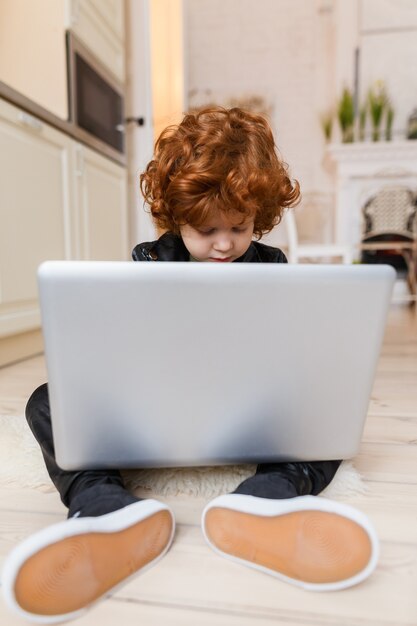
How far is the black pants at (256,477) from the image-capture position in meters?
0.61

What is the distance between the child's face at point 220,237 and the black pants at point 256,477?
1.10 feet

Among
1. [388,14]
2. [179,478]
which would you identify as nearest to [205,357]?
[179,478]

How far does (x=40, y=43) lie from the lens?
1.99m

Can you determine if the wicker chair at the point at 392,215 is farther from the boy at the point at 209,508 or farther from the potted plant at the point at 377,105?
the boy at the point at 209,508

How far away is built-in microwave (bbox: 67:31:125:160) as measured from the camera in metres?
2.02

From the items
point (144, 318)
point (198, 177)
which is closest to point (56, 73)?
point (198, 177)

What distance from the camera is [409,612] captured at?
0.49 metres

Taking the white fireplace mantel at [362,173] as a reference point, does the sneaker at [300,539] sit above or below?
below

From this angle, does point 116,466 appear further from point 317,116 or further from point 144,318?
point 317,116

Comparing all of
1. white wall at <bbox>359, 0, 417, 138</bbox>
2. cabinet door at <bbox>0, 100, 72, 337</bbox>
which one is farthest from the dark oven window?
white wall at <bbox>359, 0, 417, 138</bbox>

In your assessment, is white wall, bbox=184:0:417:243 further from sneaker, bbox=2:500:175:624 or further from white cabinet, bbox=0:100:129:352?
sneaker, bbox=2:500:175:624

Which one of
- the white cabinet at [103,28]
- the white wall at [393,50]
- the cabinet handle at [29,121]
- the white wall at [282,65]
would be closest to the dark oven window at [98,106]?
the white cabinet at [103,28]

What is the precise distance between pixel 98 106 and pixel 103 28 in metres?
0.39

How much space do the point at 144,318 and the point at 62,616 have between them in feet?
0.95
